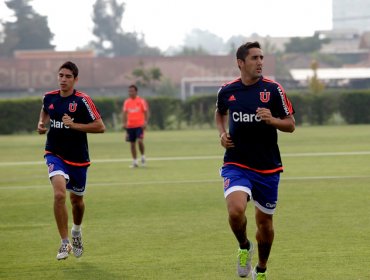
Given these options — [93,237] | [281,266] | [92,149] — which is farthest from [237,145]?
[92,149]

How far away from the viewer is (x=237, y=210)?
9.59m

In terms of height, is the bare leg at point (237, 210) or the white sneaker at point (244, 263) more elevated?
the bare leg at point (237, 210)

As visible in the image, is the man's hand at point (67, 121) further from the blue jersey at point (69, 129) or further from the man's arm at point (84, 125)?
the blue jersey at point (69, 129)

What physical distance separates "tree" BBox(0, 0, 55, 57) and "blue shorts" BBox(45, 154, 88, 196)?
12665 cm

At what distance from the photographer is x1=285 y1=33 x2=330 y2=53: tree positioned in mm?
149000

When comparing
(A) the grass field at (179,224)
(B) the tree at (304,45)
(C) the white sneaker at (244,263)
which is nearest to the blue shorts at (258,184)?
(C) the white sneaker at (244,263)

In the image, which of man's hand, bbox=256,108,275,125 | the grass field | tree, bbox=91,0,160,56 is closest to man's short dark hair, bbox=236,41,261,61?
man's hand, bbox=256,108,275,125

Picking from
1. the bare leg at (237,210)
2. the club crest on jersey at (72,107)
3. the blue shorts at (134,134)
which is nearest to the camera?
the bare leg at (237,210)

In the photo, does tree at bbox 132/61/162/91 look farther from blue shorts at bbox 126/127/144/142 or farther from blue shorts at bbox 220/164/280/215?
blue shorts at bbox 220/164/280/215

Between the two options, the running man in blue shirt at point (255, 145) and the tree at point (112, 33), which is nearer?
the running man in blue shirt at point (255, 145)

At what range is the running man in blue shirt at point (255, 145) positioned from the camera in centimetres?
984

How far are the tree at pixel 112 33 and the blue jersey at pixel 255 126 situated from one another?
161472mm

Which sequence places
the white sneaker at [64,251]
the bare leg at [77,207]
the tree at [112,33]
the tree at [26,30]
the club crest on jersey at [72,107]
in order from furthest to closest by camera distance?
the tree at [112,33] → the tree at [26,30] → the bare leg at [77,207] → the club crest on jersey at [72,107] → the white sneaker at [64,251]

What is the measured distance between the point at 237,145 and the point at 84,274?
2.10 meters
